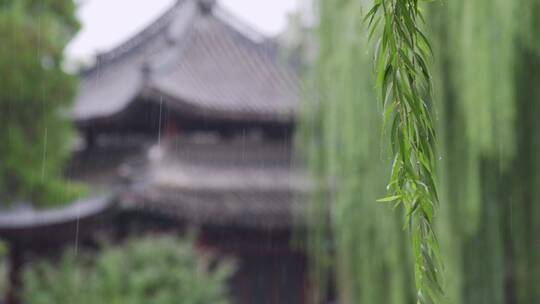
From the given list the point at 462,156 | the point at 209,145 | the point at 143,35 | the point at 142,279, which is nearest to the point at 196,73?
the point at 209,145

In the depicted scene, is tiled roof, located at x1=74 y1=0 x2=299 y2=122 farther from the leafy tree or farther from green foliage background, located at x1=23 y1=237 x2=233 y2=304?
green foliage background, located at x1=23 y1=237 x2=233 y2=304

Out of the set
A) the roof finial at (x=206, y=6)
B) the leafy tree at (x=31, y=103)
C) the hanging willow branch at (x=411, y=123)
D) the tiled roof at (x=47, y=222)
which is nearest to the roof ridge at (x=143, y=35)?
the roof finial at (x=206, y=6)

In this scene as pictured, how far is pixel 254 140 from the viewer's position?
33.7 ft

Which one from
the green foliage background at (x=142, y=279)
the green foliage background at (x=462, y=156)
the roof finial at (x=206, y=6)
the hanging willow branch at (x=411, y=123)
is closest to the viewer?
the hanging willow branch at (x=411, y=123)

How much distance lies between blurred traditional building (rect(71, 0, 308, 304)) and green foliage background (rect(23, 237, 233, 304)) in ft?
5.54

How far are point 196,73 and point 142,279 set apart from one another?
534 centimetres

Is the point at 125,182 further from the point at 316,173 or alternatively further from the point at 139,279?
the point at 316,173

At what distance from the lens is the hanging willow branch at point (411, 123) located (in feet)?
1.86

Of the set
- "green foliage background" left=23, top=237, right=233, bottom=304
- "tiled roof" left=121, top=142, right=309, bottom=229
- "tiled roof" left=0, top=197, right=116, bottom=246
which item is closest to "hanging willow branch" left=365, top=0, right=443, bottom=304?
"green foliage background" left=23, top=237, right=233, bottom=304

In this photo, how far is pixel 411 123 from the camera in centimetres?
57

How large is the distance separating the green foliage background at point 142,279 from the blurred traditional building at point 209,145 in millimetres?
1689

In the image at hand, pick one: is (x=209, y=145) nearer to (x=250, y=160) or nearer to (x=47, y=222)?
(x=250, y=160)

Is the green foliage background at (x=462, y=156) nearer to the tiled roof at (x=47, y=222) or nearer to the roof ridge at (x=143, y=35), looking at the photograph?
the tiled roof at (x=47, y=222)

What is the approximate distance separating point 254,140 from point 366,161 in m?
6.26
